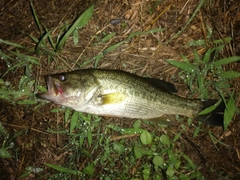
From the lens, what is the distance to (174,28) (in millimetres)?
3412

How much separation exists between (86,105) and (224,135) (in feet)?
8.00

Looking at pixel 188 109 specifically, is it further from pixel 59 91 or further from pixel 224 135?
pixel 59 91

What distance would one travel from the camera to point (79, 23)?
3.26 m

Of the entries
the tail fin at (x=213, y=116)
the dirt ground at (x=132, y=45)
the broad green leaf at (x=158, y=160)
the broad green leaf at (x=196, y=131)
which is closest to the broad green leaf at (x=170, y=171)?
the broad green leaf at (x=158, y=160)

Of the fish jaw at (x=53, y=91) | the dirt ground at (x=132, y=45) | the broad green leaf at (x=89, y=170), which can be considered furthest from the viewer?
the dirt ground at (x=132, y=45)

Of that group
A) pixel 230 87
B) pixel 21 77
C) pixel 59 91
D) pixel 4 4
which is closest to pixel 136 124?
pixel 59 91

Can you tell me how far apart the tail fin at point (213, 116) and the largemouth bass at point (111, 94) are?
324mm

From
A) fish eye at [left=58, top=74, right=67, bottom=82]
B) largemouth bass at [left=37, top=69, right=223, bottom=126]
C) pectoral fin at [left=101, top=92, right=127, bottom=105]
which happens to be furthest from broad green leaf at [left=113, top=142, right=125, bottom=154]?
fish eye at [left=58, top=74, right=67, bottom=82]

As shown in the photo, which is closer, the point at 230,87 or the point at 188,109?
the point at 188,109

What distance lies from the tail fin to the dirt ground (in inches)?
10.6

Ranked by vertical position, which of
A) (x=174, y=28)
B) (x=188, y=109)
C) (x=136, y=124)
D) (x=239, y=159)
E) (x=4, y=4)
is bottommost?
(x=239, y=159)

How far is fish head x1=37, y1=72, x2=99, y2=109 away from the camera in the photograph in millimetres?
2773

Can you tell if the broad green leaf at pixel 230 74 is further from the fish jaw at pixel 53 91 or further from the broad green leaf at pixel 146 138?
the fish jaw at pixel 53 91

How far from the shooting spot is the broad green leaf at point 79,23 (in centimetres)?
317
